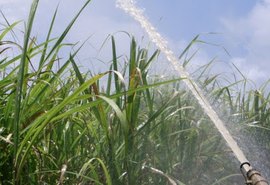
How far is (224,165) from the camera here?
8.70 feet

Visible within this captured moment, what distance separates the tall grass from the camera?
180 centimetres

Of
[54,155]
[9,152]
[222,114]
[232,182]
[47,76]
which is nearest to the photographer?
[9,152]

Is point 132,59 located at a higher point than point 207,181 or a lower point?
higher

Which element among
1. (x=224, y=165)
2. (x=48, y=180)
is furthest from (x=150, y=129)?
(x=224, y=165)

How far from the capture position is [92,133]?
2.15m

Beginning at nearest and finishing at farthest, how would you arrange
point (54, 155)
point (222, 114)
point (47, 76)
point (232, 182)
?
point (54, 155)
point (47, 76)
point (232, 182)
point (222, 114)

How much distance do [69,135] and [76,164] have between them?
10 cm

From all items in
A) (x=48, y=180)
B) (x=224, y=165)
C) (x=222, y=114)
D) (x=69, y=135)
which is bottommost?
(x=48, y=180)

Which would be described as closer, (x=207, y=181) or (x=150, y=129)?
(x=150, y=129)

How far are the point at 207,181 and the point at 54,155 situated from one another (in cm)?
76

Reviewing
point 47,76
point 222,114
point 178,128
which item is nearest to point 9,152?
point 47,76

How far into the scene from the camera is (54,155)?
81.2 inches

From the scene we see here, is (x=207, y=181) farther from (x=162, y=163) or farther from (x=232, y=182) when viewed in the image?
(x=162, y=163)

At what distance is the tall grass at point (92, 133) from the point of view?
5.90 feet
